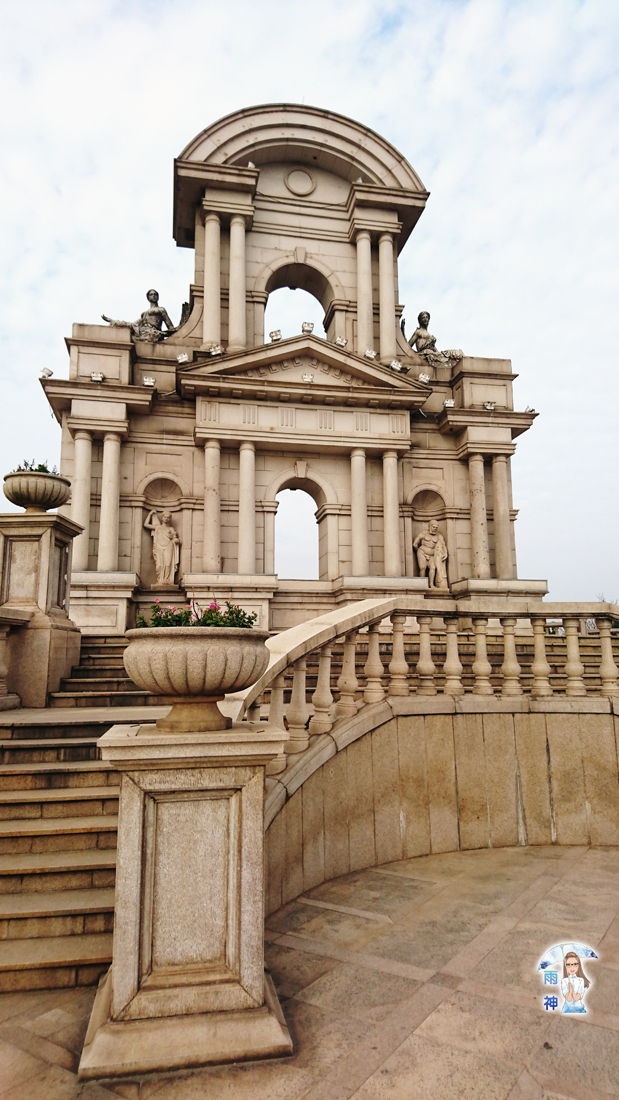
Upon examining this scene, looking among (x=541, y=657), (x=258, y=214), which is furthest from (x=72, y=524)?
(x=258, y=214)

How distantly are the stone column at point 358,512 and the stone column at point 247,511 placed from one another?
2727 millimetres

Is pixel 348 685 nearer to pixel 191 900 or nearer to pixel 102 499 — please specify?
pixel 191 900

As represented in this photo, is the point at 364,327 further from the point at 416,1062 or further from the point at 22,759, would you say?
the point at 416,1062

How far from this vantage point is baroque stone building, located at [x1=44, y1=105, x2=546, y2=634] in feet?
53.4

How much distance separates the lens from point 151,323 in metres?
18.4

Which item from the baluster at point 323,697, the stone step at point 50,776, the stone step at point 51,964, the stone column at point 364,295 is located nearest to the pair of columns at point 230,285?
the stone column at point 364,295

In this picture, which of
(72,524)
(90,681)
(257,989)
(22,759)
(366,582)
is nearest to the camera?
(257,989)

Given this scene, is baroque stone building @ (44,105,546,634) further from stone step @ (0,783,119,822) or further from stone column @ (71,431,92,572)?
stone step @ (0,783,119,822)

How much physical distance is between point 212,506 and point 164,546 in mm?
1653

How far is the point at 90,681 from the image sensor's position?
797cm

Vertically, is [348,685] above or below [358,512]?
below

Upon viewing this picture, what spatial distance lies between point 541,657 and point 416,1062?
4.84 meters

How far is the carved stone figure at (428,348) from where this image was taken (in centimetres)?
1959

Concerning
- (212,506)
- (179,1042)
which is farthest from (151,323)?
(179,1042)
